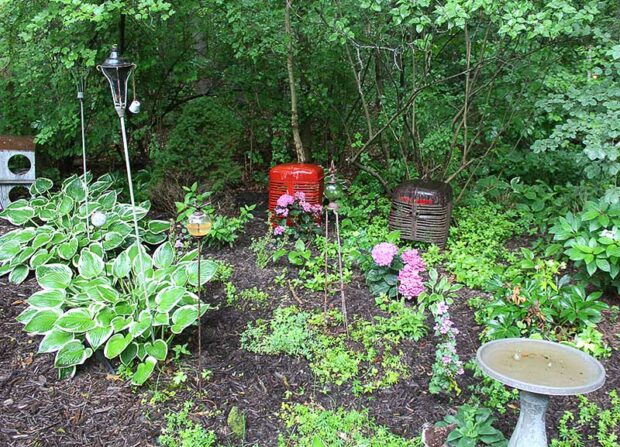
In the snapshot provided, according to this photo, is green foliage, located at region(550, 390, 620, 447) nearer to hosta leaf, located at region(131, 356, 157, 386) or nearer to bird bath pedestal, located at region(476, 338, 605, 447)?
bird bath pedestal, located at region(476, 338, 605, 447)

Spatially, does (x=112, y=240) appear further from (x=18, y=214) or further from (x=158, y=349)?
(x=158, y=349)

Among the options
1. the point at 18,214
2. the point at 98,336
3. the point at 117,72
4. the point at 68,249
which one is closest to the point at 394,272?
the point at 98,336

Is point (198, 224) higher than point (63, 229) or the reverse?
higher

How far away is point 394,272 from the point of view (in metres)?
3.60

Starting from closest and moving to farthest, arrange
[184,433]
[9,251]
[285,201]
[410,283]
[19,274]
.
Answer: [184,433] → [410,283] → [19,274] → [9,251] → [285,201]

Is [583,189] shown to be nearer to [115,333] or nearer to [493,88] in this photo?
[493,88]

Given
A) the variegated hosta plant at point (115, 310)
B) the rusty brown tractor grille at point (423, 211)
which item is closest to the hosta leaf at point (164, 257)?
the variegated hosta plant at point (115, 310)

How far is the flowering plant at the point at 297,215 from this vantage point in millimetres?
4395

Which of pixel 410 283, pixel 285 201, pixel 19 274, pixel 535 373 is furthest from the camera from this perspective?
pixel 285 201

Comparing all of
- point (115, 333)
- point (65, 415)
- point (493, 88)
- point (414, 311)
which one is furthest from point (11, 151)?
point (493, 88)

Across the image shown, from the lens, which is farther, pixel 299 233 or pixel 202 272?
pixel 299 233

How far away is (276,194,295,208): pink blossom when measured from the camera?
173 inches

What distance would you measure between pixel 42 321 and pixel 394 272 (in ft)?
7.08

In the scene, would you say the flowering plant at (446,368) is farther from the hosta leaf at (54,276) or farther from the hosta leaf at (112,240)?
the hosta leaf at (112,240)
